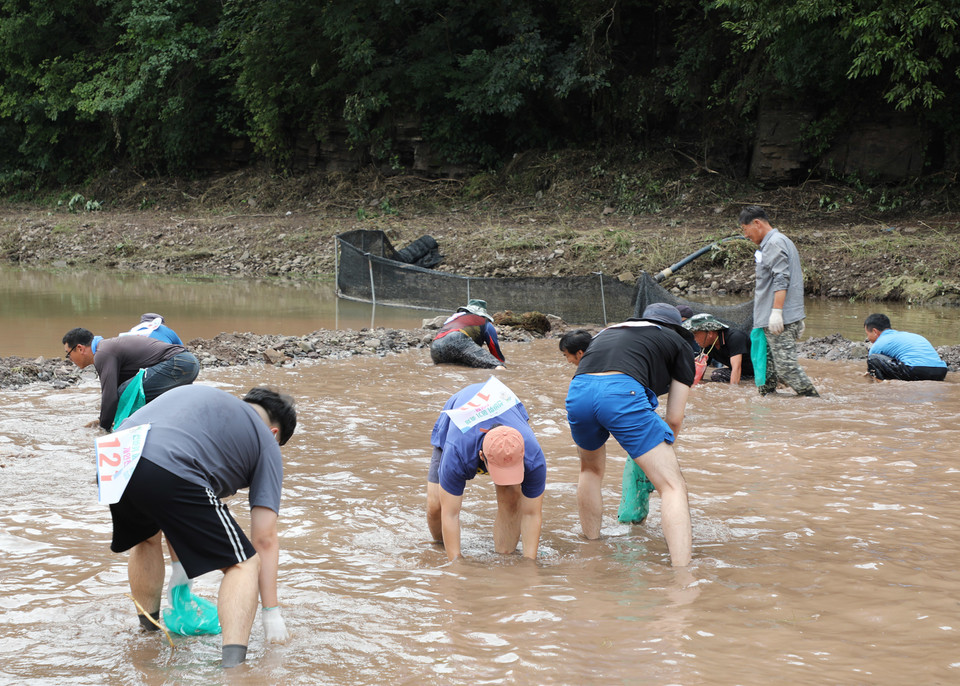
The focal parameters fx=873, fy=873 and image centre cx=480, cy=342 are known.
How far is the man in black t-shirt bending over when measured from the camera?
438 centimetres

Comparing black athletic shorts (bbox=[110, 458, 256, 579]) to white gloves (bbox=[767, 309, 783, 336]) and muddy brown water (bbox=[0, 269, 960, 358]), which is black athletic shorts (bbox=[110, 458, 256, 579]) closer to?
white gloves (bbox=[767, 309, 783, 336])

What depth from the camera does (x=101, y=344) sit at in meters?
6.17

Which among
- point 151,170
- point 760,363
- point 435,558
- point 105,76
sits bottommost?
point 435,558

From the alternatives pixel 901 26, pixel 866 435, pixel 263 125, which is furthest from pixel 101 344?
pixel 263 125

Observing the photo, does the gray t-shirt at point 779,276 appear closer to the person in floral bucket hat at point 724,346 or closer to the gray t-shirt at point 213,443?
the person in floral bucket hat at point 724,346

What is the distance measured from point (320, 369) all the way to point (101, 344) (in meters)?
4.09

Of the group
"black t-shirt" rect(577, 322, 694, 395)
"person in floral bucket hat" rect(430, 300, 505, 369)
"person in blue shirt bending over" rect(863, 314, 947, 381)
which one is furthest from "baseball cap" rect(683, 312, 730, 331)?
"black t-shirt" rect(577, 322, 694, 395)

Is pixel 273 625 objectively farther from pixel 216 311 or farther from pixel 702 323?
pixel 216 311

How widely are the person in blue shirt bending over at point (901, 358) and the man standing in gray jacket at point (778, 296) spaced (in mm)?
1389

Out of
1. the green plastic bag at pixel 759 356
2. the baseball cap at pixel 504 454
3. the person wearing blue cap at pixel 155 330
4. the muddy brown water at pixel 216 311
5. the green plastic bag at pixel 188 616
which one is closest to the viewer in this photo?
the green plastic bag at pixel 188 616

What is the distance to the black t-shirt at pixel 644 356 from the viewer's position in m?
4.54

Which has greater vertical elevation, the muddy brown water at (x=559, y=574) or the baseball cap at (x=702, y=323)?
the baseball cap at (x=702, y=323)

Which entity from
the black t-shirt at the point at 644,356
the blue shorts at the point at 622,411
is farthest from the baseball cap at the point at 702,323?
the blue shorts at the point at 622,411

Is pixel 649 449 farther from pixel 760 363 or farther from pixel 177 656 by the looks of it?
pixel 760 363
